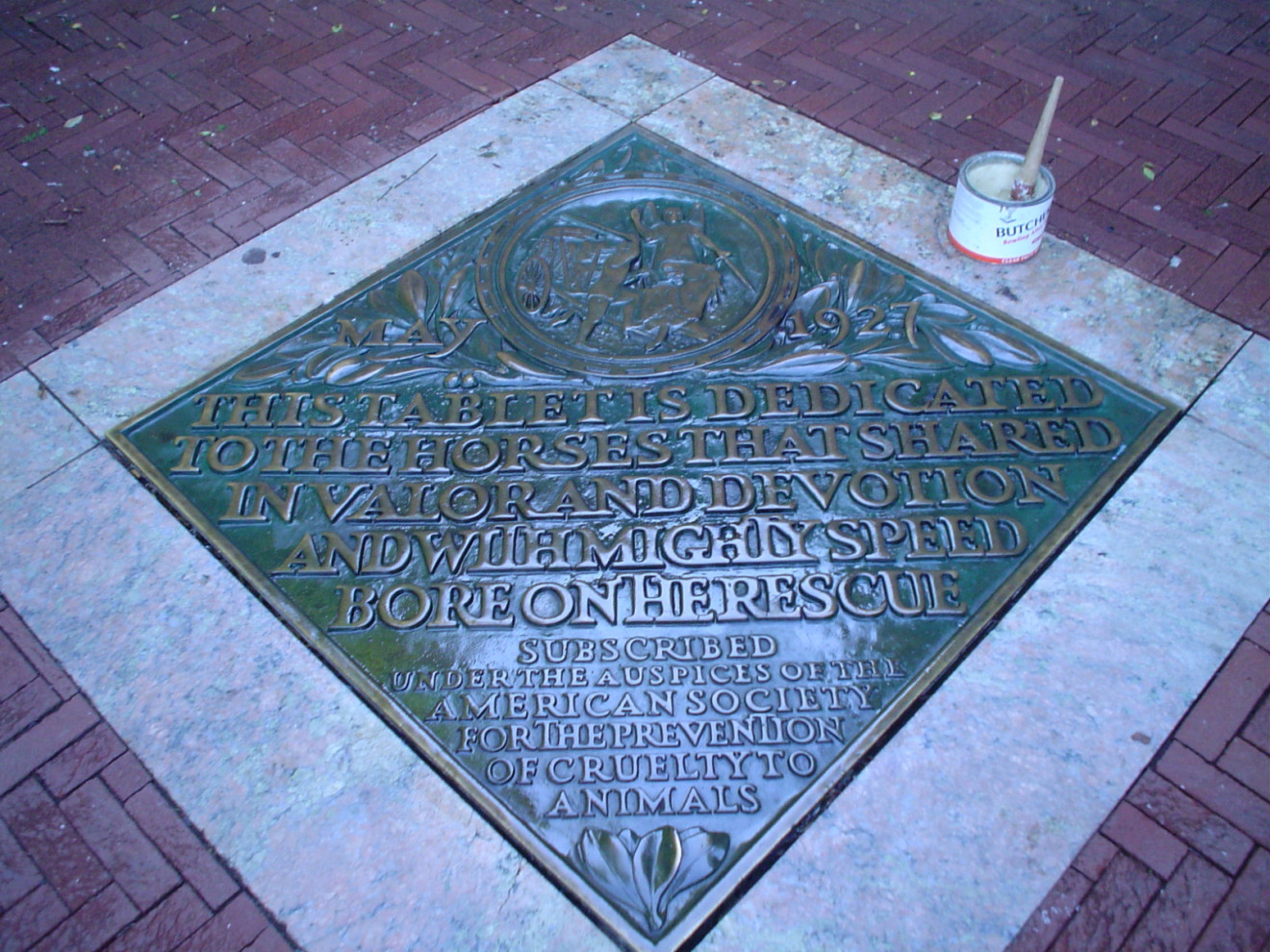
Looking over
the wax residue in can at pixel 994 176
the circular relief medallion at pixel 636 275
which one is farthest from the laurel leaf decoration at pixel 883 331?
the wax residue in can at pixel 994 176

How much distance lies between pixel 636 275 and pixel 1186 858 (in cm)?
232

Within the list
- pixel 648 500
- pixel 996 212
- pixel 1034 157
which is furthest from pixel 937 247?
pixel 648 500

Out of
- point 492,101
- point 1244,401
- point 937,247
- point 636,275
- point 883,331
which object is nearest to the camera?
point 1244,401

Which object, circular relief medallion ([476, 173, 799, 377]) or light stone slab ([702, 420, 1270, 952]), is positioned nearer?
light stone slab ([702, 420, 1270, 952])

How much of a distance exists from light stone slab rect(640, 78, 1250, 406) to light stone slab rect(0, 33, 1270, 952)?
0.05 ft

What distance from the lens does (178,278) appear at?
341cm

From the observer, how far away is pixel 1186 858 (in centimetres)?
209

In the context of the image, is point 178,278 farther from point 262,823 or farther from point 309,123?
point 262,823

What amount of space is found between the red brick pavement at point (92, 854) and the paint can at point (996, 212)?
300 cm

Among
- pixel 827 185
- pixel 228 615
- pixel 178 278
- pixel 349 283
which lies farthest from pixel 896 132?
pixel 228 615

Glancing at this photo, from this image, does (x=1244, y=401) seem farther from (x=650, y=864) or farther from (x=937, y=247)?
(x=650, y=864)

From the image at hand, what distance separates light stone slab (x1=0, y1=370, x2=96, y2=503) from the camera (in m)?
2.87

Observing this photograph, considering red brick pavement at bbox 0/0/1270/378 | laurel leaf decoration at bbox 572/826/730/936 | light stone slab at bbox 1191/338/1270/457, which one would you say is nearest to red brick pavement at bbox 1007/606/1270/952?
laurel leaf decoration at bbox 572/826/730/936

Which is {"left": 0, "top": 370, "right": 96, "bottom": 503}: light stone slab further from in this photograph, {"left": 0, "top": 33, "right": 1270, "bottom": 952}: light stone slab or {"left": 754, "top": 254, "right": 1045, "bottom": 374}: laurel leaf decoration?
{"left": 754, "top": 254, "right": 1045, "bottom": 374}: laurel leaf decoration
